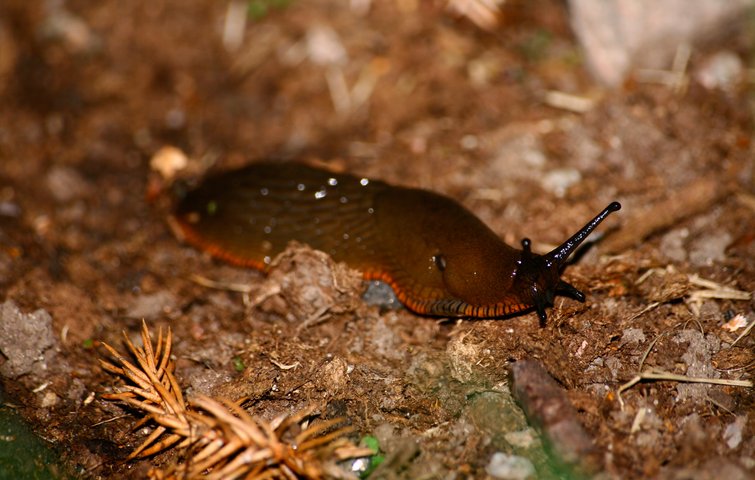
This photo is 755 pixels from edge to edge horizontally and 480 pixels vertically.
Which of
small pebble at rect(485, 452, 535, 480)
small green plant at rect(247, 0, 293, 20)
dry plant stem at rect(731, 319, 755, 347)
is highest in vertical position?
small green plant at rect(247, 0, 293, 20)

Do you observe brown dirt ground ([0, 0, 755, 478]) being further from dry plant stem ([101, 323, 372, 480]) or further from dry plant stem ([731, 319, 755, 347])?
dry plant stem ([101, 323, 372, 480])

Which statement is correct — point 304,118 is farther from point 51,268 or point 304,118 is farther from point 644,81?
point 644,81

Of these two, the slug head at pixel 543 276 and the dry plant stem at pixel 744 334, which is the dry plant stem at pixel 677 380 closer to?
the dry plant stem at pixel 744 334

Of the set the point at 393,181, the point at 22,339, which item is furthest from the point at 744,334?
the point at 22,339

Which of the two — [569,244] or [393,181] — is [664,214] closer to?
[569,244]

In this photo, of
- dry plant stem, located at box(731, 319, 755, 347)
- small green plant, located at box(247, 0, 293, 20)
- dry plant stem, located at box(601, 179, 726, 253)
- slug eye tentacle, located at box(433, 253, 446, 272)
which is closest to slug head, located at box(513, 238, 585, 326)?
slug eye tentacle, located at box(433, 253, 446, 272)

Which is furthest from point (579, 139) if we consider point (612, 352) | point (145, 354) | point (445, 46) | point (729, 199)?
point (145, 354)
